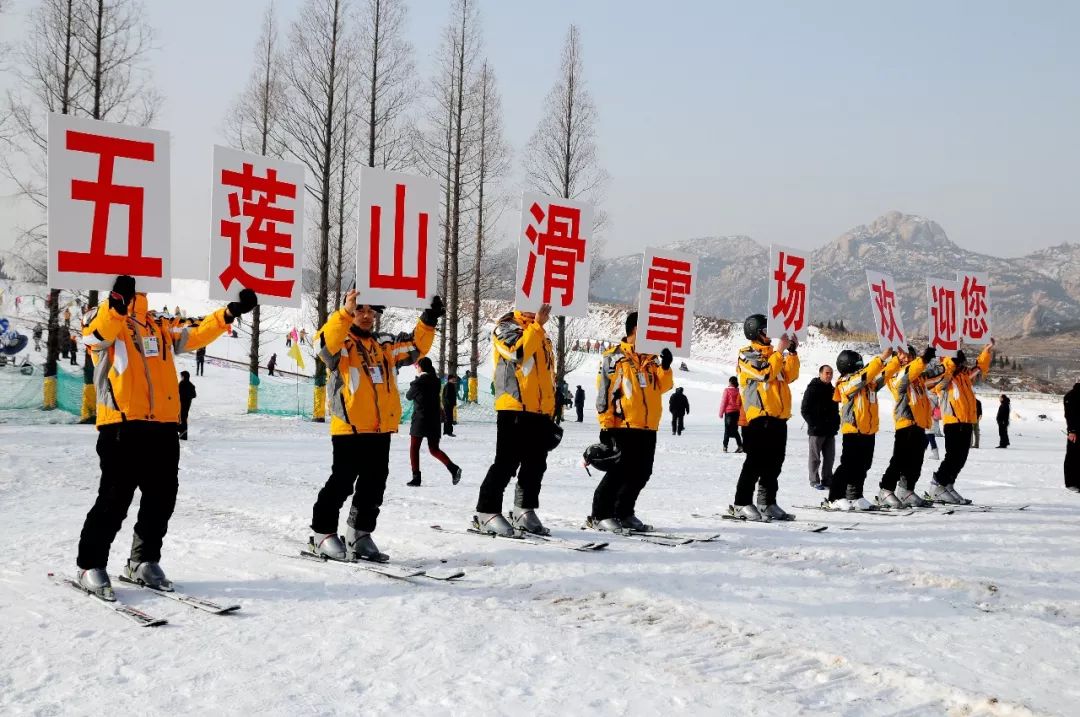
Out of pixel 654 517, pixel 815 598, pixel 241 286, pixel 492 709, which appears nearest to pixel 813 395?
pixel 654 517

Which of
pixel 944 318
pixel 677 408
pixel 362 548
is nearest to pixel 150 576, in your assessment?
pixel 362 548

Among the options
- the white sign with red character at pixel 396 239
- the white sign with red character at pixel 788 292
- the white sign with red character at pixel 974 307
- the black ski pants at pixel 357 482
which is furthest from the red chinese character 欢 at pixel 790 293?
the black ski pants at pixel 357 482

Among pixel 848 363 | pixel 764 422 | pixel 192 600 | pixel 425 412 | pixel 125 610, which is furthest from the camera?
pixel 425 412

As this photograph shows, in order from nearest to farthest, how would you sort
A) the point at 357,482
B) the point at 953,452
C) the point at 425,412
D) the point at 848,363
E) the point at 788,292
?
the point at 357,482 → the point at 788,292 → the point at 848,363 → the point at 953,452 → the point at 425,412

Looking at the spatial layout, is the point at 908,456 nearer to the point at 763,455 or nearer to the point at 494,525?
the point at 763,455

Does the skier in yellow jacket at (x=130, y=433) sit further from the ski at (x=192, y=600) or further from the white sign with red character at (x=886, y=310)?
the white sign with red character at (x=886, y=310)

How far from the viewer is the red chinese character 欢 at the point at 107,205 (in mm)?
5469

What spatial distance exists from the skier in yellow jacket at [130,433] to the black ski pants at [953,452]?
29.3ft

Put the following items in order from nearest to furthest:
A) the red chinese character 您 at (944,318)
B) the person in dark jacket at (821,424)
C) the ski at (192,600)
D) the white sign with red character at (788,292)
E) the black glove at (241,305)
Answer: the ski at (192,600) → the black glove at (241,305) → the white sign with red character at (788,292) → the red chinese character 您 at (944,318) → the person in dark jacket at (821,424)

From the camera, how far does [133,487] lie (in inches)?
204

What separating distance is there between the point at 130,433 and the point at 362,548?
1726 millimetres

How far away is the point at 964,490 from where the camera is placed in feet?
40.3

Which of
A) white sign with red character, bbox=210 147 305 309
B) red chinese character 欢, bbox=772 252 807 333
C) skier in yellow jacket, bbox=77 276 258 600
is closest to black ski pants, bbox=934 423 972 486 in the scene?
red chinese character 欢, bbox=772 252 807 333

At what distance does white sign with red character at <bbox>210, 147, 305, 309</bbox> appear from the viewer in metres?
6.05
